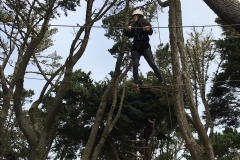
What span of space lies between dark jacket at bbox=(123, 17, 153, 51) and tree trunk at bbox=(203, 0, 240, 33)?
0.99m

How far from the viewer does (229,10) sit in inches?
182

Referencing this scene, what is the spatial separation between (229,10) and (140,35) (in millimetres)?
1356

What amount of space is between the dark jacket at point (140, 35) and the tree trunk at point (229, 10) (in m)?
0.99

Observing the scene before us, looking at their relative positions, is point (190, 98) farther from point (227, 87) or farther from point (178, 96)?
point (227, 87)

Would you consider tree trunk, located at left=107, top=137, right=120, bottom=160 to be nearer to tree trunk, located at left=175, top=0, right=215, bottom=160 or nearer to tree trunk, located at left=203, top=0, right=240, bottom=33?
tree trunk, located at left=175, top=0, right=215, bottom=160

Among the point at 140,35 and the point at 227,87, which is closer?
the point at 140,35

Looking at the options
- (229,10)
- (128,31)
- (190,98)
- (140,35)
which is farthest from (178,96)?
(229,10)

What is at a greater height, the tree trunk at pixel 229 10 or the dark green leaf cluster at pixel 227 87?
the dark green leaf cluster at pixel 227 87

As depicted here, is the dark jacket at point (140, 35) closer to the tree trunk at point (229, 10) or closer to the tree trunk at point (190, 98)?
the tree trunk at point (190, 98)

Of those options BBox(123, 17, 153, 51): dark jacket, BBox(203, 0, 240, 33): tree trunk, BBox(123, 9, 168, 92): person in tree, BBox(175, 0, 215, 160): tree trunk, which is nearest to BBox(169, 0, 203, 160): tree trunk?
BBox(175, 0, 215, 160): tree trunk

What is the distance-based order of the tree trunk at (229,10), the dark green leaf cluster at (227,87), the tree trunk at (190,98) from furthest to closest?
the dark green leaf cluster at (227,87)
the tree trunk at (190,98)
the tree trunk at (229,10)

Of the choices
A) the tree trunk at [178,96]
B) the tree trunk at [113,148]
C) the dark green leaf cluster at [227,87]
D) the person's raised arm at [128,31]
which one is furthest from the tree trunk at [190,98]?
the tree trunk at [113,148]

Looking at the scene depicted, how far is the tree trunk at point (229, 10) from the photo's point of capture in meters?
4.57

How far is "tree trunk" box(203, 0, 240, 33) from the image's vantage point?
15.0 ft
